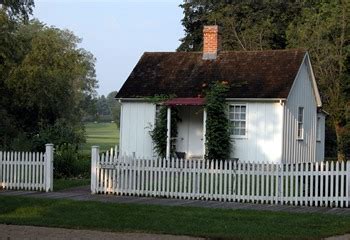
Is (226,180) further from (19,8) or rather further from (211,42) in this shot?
(19,8)

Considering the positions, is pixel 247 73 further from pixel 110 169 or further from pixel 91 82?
pixel 91 82

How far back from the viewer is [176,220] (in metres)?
12.0

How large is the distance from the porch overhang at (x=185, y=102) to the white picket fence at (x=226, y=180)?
8035 millimetres

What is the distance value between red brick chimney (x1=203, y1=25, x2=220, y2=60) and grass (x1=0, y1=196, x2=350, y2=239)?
14.3 m

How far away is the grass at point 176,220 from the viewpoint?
10891 millimetres

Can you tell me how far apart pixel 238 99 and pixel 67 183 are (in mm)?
8573

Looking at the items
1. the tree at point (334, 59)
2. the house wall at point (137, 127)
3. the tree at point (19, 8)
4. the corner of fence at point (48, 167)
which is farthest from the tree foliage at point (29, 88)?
the corner of fence at point (48, 167)

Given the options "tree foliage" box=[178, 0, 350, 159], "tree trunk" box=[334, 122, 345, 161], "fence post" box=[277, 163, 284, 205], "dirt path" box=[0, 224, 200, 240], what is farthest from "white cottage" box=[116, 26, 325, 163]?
"dirt path" box=[0, 224, 200, 240]

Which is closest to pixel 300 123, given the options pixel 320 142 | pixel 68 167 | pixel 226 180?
pixel 320 142

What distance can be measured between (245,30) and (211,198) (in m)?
34.4

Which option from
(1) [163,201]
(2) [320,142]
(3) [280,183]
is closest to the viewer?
(3) [280,183]

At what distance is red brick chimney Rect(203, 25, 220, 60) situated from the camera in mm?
27250

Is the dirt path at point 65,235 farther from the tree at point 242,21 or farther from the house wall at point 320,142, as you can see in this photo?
the tree at point 242,21

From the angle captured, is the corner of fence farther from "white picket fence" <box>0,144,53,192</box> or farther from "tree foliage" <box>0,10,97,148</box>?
"tree foliage" <box>0,10,97,148</box>
